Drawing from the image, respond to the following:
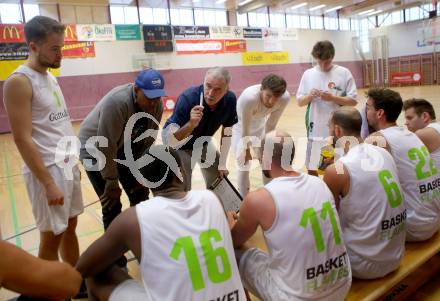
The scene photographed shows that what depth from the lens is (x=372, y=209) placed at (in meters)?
2.07

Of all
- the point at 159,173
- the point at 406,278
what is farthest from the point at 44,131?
the point at 406,278

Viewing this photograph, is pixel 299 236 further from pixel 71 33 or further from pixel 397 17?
pixel 397 17

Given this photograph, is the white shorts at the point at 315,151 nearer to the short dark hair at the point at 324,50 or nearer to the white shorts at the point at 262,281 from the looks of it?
the short dark hair at the point at 324,50

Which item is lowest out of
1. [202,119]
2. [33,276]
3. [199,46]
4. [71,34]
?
[33,276]

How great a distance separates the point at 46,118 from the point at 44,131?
0.08m

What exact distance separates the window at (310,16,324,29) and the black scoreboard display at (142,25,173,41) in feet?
35.4

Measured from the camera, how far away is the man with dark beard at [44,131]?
2092 millimetres

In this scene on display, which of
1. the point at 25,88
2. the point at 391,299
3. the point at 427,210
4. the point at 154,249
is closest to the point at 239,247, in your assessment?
the point at 154,249

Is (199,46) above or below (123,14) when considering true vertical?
below

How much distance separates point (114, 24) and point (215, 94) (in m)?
14.5

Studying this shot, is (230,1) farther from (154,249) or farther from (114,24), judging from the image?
(154,249)

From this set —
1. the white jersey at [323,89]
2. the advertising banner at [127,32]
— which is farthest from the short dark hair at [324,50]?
the advertising banner at [127,32]

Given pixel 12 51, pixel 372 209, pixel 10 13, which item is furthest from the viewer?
pixel 10 13

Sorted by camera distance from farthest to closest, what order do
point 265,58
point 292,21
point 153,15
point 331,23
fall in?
point 331,23
point 292,21
point 265,58
point 153,15
